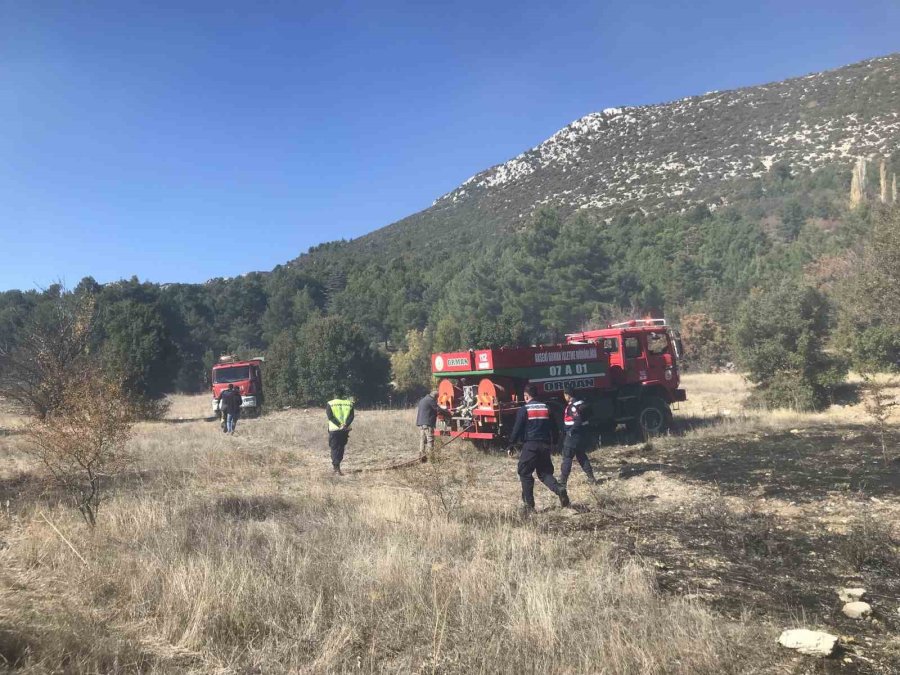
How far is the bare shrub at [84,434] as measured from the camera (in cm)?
643

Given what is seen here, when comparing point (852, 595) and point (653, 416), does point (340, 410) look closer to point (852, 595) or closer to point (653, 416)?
point (653, 416)

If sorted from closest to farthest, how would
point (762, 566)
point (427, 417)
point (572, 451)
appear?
point (762, 566), point (572, 451), point (427, 417)

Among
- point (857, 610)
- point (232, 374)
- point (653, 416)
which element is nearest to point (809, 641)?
point (857, 610)

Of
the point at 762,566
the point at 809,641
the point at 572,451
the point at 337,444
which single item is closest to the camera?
the point at 809,641

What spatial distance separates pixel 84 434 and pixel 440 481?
4196mm

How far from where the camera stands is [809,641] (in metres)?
3.71

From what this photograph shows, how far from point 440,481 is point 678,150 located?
87.4 metres

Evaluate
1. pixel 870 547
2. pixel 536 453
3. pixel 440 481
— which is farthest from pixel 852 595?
pixel 440 481

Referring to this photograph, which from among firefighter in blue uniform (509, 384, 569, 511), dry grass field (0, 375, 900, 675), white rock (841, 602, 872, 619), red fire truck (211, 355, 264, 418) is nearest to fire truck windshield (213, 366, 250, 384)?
red fire truck (211, 355, 264, 418)

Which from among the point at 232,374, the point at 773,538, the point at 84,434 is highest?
the point at 232,374

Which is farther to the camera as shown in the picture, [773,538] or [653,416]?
[653,416]

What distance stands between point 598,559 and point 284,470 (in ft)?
26.0

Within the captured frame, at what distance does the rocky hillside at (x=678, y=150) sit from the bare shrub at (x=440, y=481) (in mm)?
61613

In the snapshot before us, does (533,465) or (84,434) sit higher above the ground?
(84,434)
